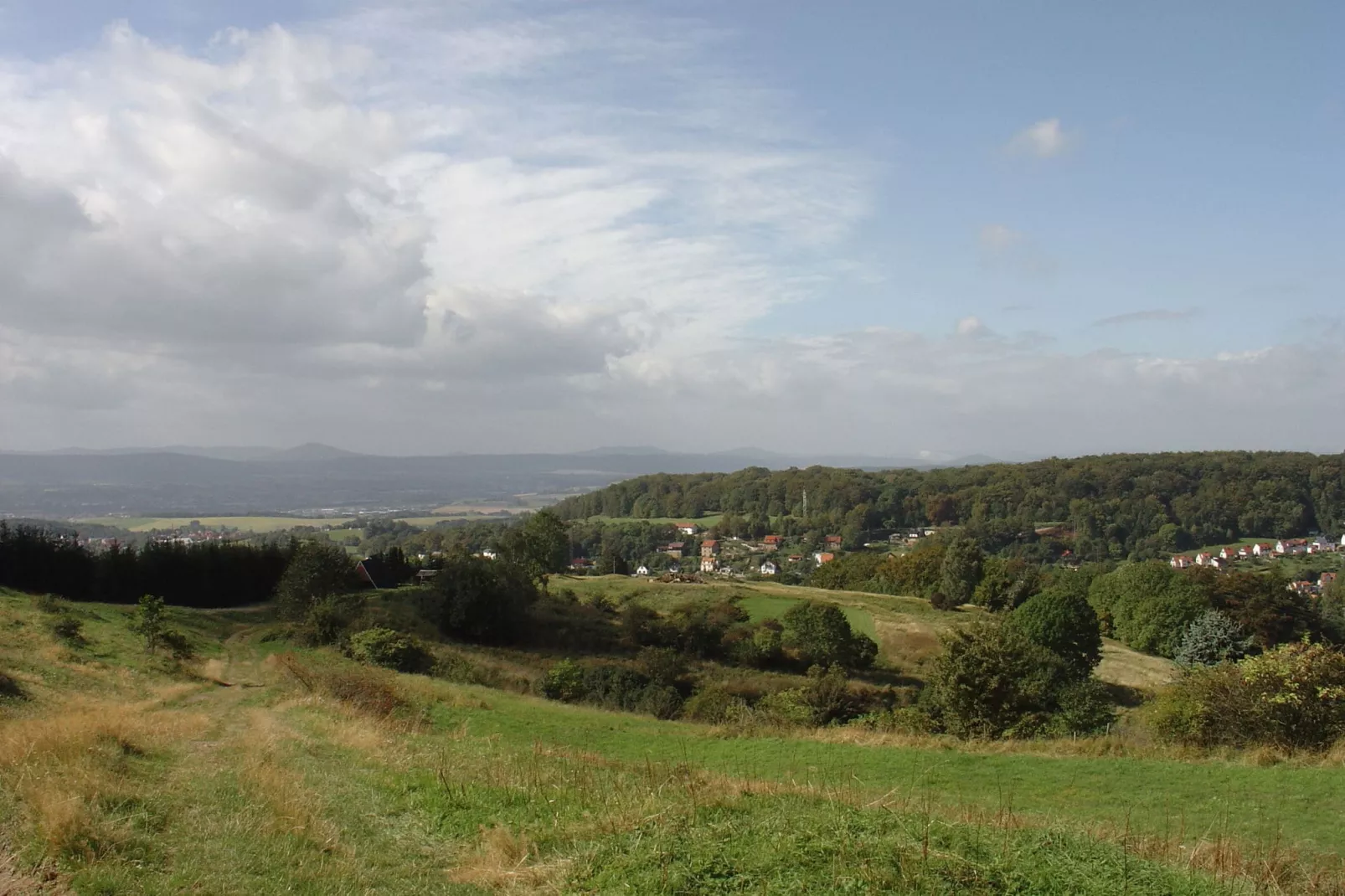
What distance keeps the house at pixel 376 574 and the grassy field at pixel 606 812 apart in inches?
1472

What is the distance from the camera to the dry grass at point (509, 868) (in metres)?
6.66

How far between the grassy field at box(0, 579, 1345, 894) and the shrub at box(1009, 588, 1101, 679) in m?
28.9

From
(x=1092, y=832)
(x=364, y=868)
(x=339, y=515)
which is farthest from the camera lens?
(x=339, y=515)

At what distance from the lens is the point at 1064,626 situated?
42656 mm

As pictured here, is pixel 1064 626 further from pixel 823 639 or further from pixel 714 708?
pixel 714 708

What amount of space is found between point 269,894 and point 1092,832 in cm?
741

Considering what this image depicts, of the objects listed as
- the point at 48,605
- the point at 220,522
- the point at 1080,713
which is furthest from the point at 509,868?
the point at 220,522

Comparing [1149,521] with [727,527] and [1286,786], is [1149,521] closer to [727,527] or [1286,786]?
[727,527]

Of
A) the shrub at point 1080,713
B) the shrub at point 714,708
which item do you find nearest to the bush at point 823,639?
the shrub at point 714,708

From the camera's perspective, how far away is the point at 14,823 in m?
7.24

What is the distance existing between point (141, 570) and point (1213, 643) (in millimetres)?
57273

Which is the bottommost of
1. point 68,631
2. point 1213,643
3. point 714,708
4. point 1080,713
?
point 1213,643

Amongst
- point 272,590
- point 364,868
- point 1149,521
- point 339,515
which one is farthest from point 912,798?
point 339,515

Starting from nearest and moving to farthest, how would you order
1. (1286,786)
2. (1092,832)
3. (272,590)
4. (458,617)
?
(1092,832) → (1286,786) → (458,617) → (272,590)
